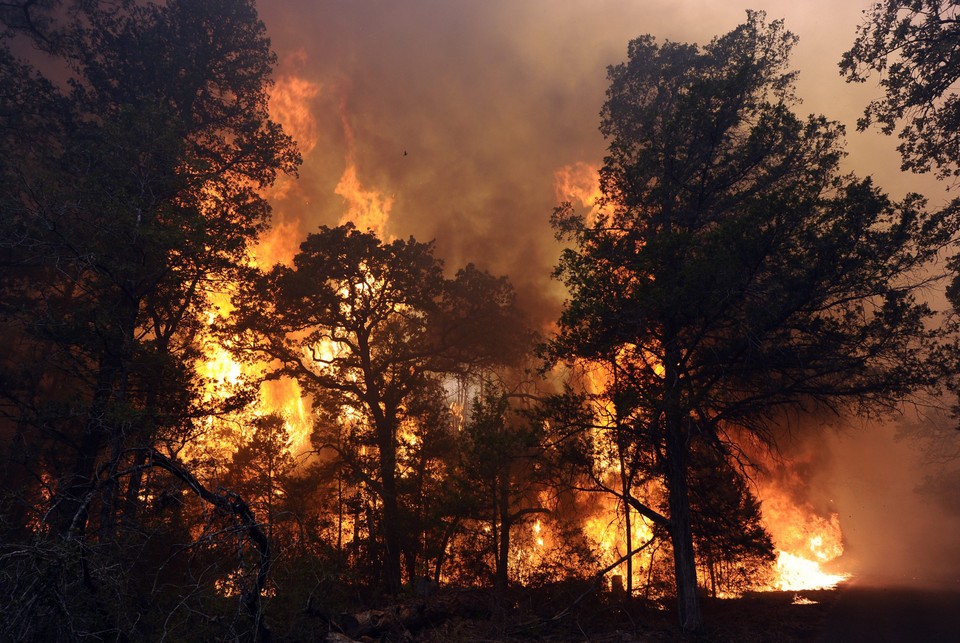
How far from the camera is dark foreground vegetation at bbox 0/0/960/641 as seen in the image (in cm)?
1123

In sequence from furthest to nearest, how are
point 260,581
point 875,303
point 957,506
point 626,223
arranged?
point 957,506
point 626,223
point 875,303
point 260,581

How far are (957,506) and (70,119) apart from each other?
7946cm

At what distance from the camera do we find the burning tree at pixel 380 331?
78.1ft

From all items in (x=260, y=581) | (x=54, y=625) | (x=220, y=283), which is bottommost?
(x=54, y=625)

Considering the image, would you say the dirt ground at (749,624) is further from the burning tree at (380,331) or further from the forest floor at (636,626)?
the burning tree at (380,331)

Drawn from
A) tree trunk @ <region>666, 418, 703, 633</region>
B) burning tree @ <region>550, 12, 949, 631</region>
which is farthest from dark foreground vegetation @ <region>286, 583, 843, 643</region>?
burning tree @ <region>550, 12, 949, 631</region>

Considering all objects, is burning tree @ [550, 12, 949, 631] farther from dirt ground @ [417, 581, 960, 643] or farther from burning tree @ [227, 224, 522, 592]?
burning tree @ [227, 224, 522, 592]

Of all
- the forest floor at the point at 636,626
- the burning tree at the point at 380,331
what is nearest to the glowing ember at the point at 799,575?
the forest floor at the point at 636,626

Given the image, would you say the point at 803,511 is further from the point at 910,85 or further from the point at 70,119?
the point at 70,119

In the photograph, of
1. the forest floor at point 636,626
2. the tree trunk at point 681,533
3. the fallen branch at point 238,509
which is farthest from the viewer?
the tree trunk at point 681,533

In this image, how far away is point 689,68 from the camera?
22.7 metres

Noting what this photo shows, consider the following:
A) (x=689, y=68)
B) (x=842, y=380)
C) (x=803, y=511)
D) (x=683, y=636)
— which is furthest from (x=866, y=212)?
(x=803, y=511)

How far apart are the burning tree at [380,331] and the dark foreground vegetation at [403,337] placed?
0.17m

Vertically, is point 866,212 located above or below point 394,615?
above
